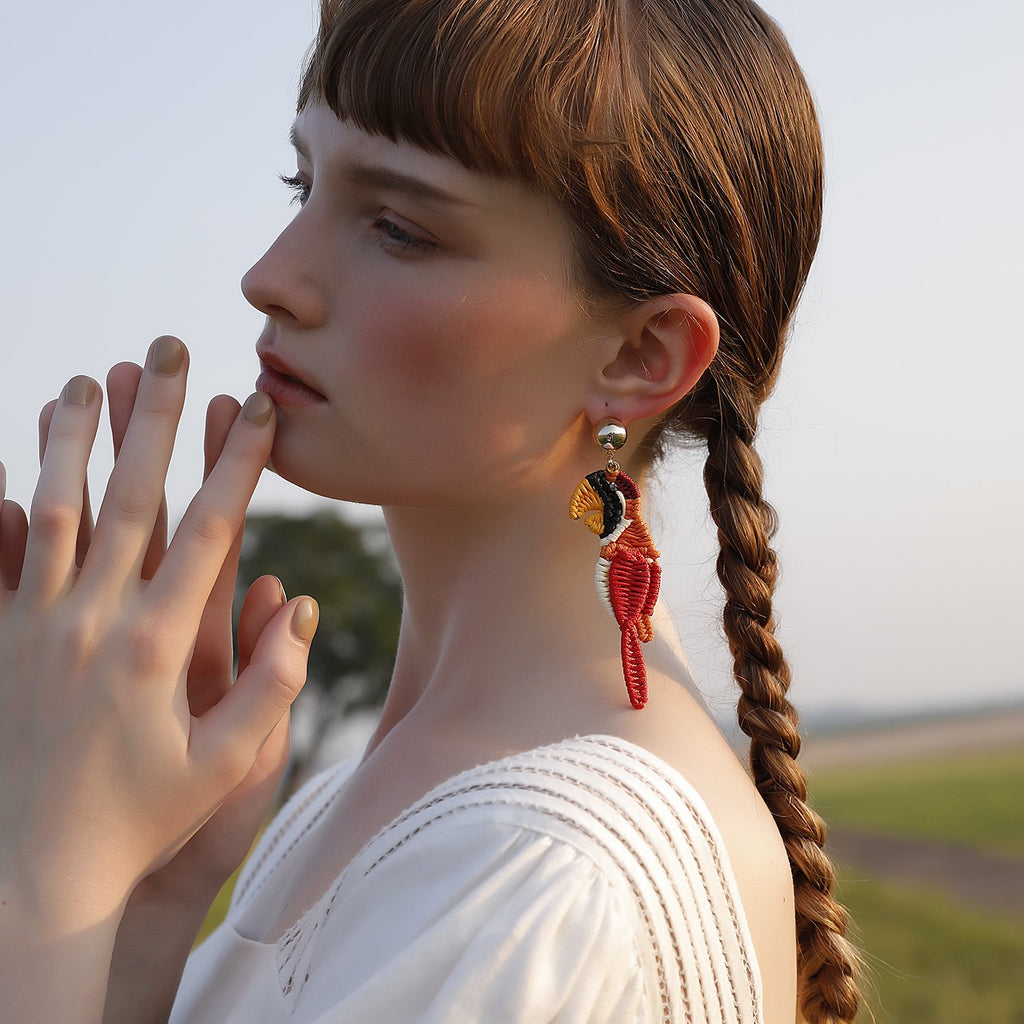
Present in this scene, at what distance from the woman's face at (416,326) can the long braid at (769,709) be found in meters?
0.35

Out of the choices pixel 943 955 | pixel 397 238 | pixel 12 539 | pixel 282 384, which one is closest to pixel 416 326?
pixel 397 238

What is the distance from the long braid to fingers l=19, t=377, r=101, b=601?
99 centimetres

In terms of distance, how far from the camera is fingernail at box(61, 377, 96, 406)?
164 centimetres

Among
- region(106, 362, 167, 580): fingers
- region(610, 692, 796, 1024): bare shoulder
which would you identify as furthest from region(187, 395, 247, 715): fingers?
region(610, 692, 796, 1024): bare shoulder

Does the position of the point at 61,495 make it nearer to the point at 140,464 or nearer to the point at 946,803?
the point at 140,464

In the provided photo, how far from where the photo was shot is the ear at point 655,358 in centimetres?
165

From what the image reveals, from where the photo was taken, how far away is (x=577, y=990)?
126 centimetres

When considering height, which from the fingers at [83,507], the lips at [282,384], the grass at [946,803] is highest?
the lips at [282,384]

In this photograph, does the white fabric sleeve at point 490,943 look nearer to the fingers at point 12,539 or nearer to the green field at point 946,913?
the fingers at point 12,539

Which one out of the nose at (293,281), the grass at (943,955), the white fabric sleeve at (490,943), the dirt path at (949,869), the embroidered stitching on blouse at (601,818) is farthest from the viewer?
the dirt path at (949,869)

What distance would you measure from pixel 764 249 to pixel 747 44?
1.01ft

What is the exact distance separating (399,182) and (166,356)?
1.45 feet

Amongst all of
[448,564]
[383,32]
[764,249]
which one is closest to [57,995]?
[448,564]

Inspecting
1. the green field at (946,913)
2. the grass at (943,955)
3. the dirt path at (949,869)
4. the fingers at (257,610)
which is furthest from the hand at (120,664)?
the dirt path at (949,869)
